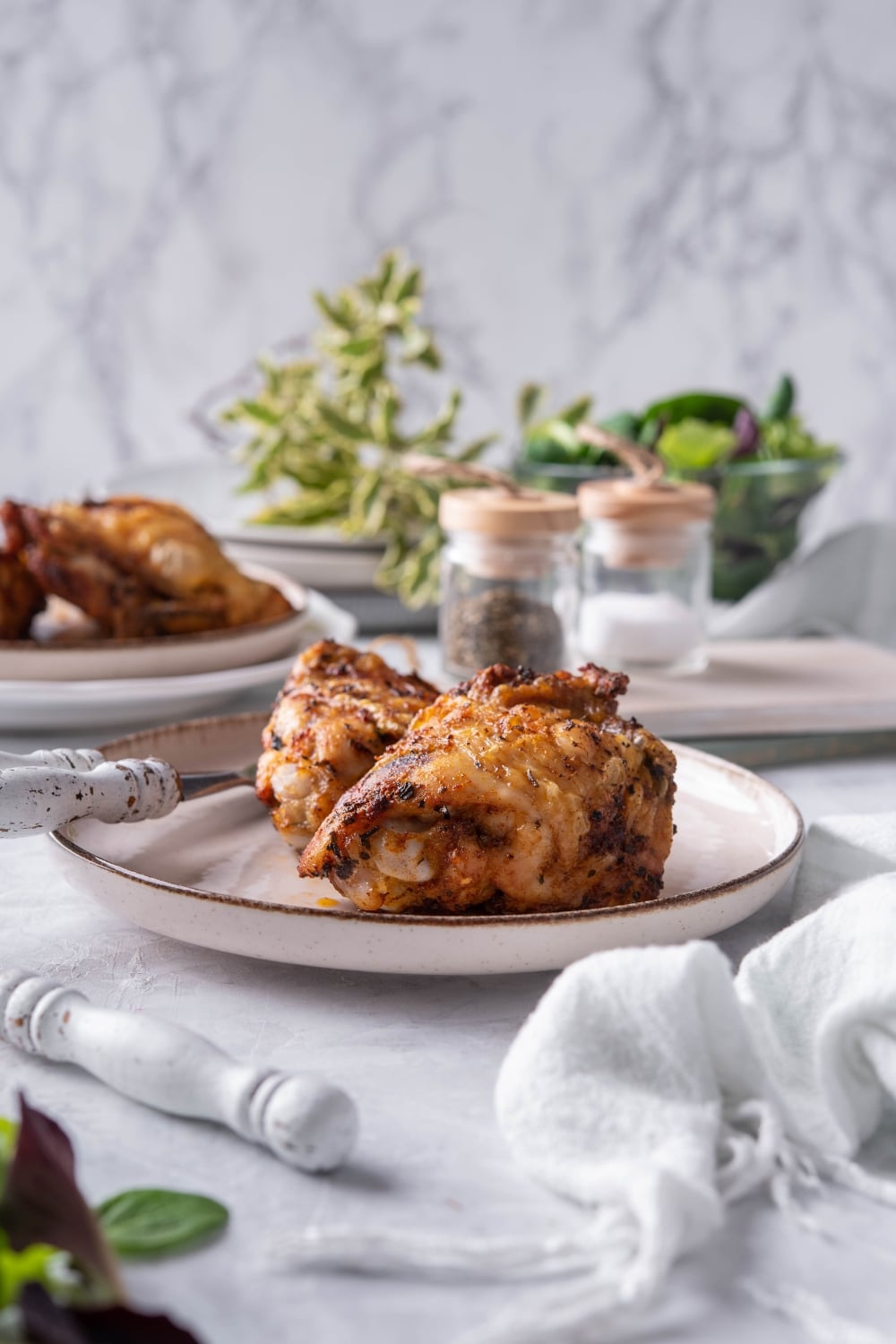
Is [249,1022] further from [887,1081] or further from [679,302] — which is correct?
[679,302]

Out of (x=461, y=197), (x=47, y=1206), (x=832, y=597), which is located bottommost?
(x=832, y=597)

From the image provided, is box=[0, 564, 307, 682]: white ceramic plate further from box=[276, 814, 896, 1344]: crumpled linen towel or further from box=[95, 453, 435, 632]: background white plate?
box=[276, 814, 896, 1344]: crumpled linen towel

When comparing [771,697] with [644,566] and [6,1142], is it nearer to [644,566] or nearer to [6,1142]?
[644,566]

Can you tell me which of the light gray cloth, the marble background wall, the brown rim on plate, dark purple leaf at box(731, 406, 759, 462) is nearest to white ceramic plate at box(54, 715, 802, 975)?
the brown rim on plate

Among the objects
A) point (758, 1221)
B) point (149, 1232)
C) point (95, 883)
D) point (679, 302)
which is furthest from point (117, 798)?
point (679, 302)

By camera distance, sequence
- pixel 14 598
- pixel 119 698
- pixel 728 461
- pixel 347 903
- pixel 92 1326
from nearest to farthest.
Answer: pixel 92 1326 → pixel 347 903 → pixel 119 698 → pixel 14 598 → pixel 728 461

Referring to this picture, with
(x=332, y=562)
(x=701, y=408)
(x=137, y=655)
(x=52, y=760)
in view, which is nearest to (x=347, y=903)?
(x=52, y=760)

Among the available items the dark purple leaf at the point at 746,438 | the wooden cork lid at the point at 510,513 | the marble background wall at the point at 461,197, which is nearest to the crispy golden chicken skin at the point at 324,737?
the wooden cork lid at the point at 510,513

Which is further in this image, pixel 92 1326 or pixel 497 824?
pixel 497 824
